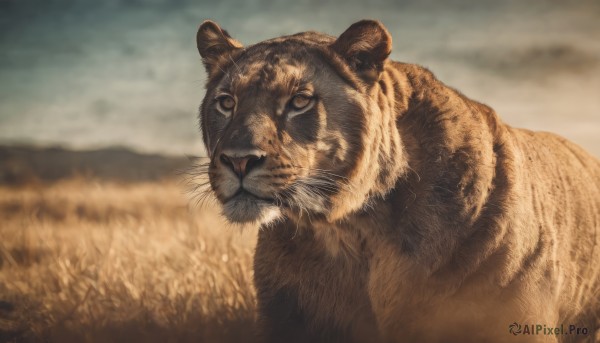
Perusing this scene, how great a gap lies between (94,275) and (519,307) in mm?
4054

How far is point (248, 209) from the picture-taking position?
386cm

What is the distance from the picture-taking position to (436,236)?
3.99 meters

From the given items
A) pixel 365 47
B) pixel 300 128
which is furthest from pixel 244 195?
pixel 365 47

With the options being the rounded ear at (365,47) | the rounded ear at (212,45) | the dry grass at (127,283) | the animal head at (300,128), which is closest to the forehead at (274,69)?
the animal head at (300,128)

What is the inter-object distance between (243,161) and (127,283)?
292 centimetres

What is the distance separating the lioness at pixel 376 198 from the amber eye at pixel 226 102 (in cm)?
1

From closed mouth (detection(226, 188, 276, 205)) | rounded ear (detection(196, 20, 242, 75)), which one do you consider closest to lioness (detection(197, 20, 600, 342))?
closed mouth (detection(226, 188, 276, 205))

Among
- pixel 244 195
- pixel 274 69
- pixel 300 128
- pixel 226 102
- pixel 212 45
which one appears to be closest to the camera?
pixel 244 195

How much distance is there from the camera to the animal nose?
372 centimetres

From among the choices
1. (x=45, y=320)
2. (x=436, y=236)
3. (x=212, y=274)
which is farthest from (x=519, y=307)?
(x=45, y=320)

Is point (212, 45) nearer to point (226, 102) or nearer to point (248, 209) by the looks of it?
point (226, 102)

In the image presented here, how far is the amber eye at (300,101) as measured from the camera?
4031 mm

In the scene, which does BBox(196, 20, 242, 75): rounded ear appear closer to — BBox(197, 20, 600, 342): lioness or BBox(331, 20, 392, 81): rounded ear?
BBox(197, 20, 600, 342): lioness

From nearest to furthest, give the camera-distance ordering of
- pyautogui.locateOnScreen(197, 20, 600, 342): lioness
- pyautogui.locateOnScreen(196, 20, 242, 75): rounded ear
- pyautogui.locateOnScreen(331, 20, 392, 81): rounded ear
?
1. pyautogui.locateOnScreen(197, 20, 600, 342): lioness
2. pyautogui.locateOnScreen(331, 20, 392, 81): rounded ear
3. pyautogui.locateOnScreen(196, 20, 242, 75): rounded ear
